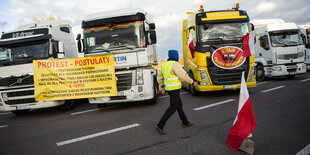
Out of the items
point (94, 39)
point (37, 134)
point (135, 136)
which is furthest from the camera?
point (94, 39)

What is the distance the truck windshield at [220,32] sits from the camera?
8.38m

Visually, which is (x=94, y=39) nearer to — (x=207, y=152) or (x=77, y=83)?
(x=77, y=83)

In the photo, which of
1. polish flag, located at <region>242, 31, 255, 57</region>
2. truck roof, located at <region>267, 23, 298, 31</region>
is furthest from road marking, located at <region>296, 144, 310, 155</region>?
truck roof, located at <region>267, 23, 298, 31</region>

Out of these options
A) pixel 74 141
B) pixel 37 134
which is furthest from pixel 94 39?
pixel 74 141

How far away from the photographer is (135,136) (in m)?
4.56

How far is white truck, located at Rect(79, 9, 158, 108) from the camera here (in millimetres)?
7359

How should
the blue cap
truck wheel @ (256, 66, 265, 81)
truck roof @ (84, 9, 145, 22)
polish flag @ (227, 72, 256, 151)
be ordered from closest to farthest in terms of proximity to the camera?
polish flag @ (227, 72, 256, 151), the blue cap, truck roof @ (84, 9, 145, 22), truck wheel @ (256, 66, 265, 81)

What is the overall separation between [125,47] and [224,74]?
12.7 feet

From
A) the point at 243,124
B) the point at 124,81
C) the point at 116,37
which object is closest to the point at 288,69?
the point at 124,81

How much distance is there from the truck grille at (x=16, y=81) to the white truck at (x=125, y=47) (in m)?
2.27

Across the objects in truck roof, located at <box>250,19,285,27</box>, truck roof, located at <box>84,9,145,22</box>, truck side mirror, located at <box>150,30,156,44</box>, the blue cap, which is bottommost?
the blue cap

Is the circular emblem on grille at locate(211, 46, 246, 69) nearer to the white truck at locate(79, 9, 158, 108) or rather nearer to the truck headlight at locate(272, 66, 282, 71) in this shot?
the white truck at locate(79, 9, 158, 108)

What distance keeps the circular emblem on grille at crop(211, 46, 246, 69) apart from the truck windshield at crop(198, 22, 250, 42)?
476 millimetres

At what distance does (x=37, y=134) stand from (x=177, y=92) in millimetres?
3715
